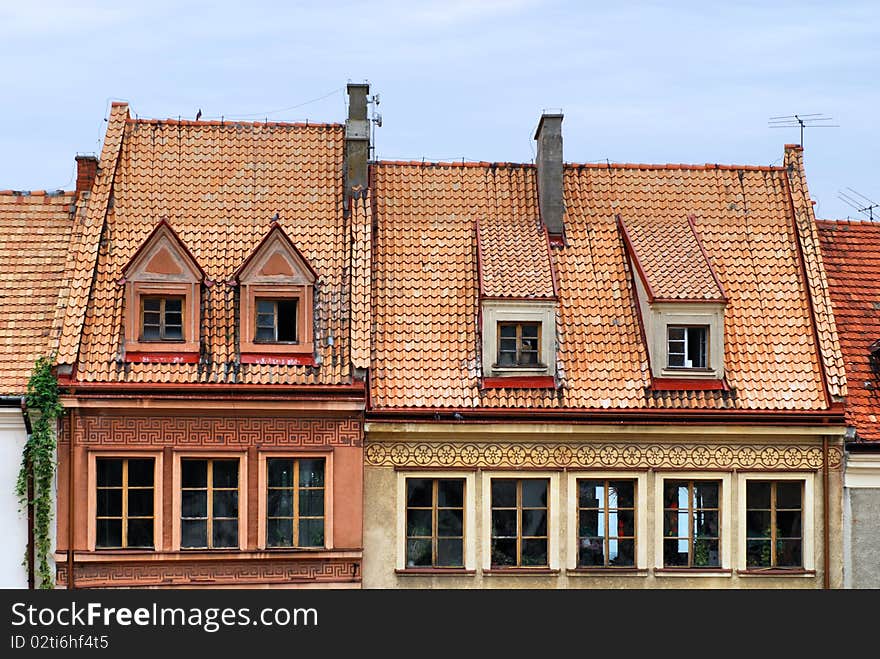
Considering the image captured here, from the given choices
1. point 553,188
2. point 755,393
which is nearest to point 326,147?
point 553,188

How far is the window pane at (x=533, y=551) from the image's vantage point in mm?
27234

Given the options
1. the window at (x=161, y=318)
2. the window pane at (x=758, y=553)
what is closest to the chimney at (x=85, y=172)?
the window at (x=161, y=318)

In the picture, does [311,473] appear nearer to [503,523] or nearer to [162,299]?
[503,523]

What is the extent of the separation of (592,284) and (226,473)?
326 inches

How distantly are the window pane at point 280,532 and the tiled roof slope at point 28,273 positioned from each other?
5187 mm

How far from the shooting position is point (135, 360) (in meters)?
26.7

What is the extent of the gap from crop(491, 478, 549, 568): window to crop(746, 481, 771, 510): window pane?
155 inches

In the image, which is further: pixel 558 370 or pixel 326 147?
pixel 326 147

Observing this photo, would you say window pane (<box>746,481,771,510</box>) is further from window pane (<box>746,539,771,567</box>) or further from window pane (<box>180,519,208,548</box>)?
window pane (<box>180,519,208,548</box>)

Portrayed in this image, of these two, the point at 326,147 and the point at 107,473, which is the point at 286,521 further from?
the point at 326,147

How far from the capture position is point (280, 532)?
1051 inches

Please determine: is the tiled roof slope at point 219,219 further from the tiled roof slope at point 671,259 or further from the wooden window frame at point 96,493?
the tiled roof slope at point 671,259

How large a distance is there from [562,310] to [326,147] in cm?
620

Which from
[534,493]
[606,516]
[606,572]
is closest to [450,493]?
[534,493]
